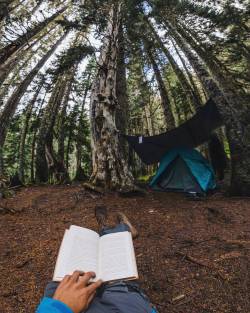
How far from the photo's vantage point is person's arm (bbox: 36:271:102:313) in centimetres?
125

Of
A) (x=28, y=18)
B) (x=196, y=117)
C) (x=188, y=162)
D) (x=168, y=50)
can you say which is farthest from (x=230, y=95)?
(x=28, y=18)

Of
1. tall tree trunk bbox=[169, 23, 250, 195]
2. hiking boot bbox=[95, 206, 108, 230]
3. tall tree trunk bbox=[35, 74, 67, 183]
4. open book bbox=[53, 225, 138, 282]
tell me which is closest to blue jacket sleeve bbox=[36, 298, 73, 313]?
open book bbox=[53, 225, 138, 282]

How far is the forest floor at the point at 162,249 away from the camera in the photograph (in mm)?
2371

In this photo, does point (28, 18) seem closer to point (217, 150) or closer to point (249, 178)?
point (217, 150)

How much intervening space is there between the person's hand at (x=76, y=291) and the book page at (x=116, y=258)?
0.13m

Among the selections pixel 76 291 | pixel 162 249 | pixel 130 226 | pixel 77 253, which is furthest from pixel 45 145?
pixel 76 291

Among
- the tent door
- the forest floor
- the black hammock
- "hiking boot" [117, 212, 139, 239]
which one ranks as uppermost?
the black hammock

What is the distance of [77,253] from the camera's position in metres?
1.73

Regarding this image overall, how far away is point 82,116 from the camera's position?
1645cm

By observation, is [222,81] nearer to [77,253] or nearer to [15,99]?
[77,253]

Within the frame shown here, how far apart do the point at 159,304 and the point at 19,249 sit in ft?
6.64

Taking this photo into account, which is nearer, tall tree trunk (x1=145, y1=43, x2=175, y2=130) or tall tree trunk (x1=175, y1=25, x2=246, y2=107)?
tall tree trunk (x1=175, y1=25, x2=246, y2=107)

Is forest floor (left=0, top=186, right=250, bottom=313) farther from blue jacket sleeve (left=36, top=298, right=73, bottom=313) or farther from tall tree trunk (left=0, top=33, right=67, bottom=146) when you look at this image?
tall tree trunk (left=0, top=33, right=67, bottom=146)

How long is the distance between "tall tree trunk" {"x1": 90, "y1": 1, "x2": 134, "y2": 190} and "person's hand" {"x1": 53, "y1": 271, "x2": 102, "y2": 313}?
Answer: 4.11 m
